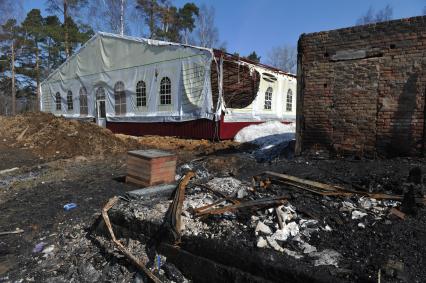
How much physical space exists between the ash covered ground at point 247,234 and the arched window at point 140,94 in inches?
439

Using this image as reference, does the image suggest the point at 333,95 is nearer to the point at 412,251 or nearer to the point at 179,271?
the point at 412,251

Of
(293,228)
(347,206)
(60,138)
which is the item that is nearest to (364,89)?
(347,206)

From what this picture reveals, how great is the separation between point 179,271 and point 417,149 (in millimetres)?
5975

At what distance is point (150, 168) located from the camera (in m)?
6.72

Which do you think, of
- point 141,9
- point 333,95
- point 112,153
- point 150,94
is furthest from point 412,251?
point 141,9

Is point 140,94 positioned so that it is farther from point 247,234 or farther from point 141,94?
point 247,234

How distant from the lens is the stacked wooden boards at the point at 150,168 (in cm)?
674

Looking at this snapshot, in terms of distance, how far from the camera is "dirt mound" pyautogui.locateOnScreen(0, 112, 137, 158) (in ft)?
41.9

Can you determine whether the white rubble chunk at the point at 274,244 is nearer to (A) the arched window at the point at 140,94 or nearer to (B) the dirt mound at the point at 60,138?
(B) the dirt mound at the point at 60,138

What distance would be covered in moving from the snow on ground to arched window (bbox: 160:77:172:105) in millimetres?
4118

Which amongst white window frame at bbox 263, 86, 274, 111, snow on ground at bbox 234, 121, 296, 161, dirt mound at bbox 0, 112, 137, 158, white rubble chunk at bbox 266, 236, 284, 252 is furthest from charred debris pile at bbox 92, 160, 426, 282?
white window frame at bbox 263, 86, 274, 111

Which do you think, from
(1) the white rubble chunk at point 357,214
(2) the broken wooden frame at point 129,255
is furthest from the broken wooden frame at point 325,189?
(2) the broken wooden frame at point 129,255

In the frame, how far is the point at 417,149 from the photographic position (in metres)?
6.92

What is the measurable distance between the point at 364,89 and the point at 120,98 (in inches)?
582
